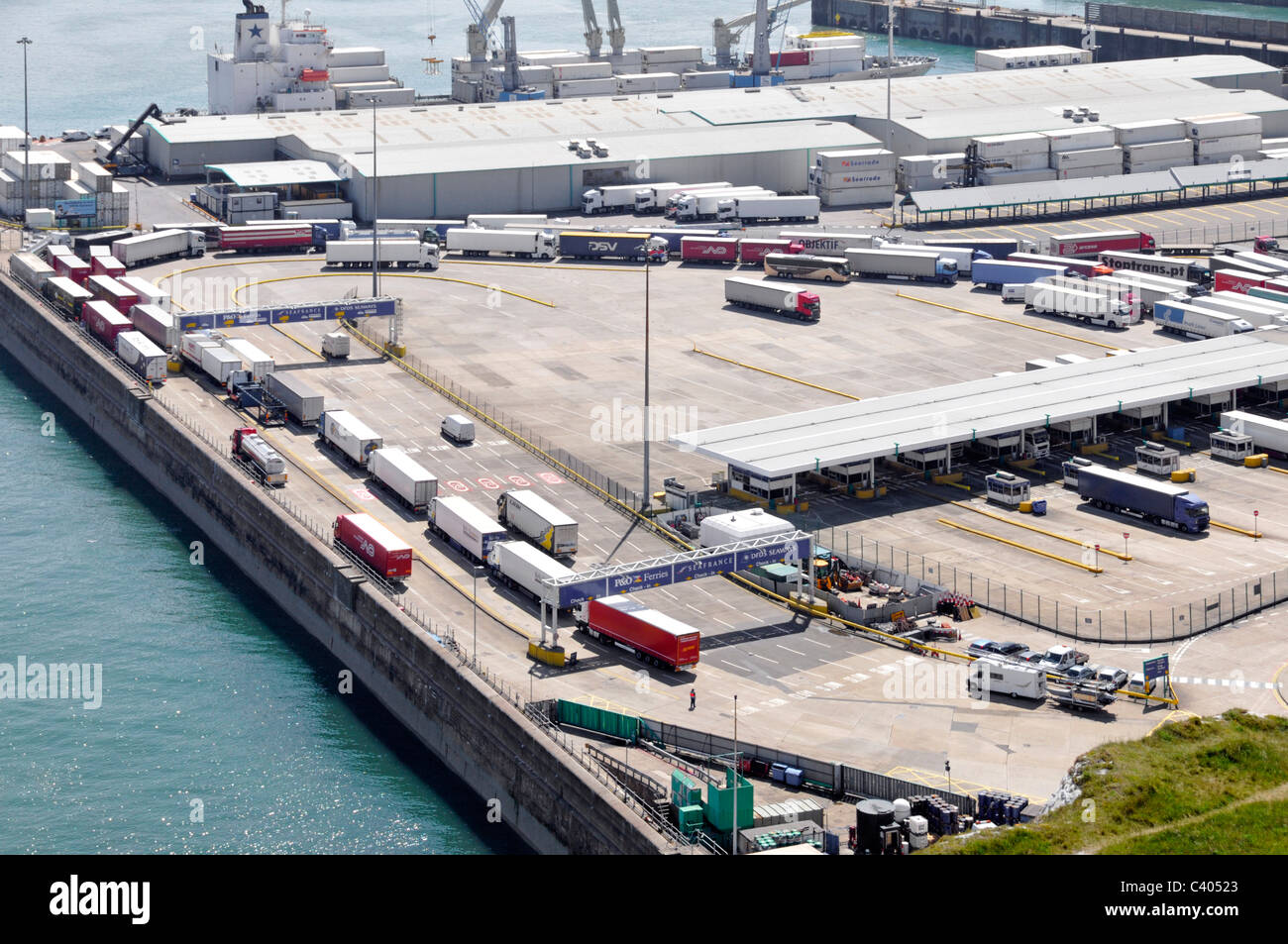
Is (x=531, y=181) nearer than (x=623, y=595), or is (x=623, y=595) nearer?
(x=623, y=595)

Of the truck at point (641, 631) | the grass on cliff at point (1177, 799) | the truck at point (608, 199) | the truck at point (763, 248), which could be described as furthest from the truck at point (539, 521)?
the truck at point (608, 199)

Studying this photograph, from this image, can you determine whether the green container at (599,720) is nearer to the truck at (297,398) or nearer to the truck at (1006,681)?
the truck at (1006,681)

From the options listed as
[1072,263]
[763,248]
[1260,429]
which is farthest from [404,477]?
[1072,263]

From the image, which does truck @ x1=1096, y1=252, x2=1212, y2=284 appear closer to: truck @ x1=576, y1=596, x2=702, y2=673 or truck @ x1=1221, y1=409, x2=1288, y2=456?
truck @ x1=1221, y1=409, x2=1288, y2=456

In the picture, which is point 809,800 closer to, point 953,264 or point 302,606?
point 302,606

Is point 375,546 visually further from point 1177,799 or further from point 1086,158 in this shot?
point 1086,158
